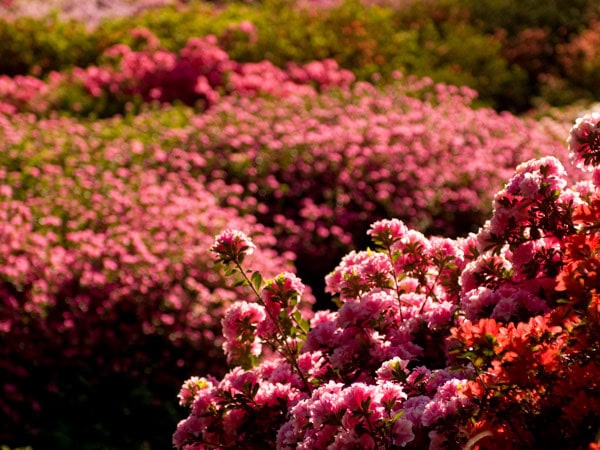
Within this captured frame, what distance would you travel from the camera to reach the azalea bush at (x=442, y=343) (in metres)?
2.21

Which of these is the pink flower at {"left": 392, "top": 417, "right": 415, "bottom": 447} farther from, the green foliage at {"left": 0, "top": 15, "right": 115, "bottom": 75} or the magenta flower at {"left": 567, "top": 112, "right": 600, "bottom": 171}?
the green foliage at {"left": 0, "top": 15, "right": 115, "bottom": 75}

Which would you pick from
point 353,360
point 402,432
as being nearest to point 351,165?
point 353,360

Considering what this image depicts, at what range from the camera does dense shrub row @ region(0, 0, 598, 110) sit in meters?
11.8

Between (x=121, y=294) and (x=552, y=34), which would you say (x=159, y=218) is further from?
(x=552, y=34)

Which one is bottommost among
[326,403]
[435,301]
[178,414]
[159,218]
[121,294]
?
[326,403]

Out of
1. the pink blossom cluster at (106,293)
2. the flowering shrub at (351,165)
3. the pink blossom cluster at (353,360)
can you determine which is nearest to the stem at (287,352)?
the pink blossom cluster at (353,360)

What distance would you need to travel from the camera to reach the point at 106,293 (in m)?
5.67

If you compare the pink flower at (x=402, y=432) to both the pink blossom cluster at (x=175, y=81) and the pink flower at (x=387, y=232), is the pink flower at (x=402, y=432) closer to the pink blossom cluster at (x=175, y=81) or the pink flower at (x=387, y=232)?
the pink flower at (x=387, y=232)

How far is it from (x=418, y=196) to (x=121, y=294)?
2.79 meters

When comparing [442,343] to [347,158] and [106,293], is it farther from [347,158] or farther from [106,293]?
[347,158]

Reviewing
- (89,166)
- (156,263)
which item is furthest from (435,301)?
(89,166)

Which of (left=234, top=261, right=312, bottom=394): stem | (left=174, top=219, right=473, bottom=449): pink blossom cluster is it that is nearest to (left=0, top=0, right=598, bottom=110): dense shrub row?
(left=174, top=219, right=473, bottom=449): pink blossom cluster

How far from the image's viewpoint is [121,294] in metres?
5.63

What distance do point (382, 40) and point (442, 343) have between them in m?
9.96
